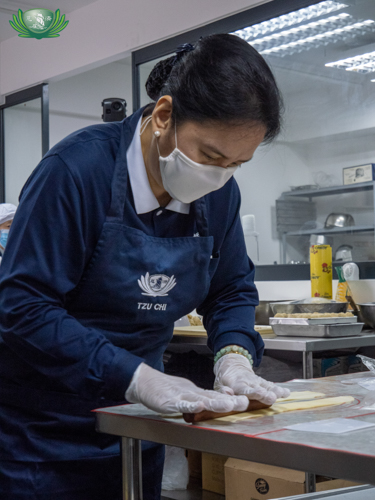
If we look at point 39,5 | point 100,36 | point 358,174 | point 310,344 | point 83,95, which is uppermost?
point 39,5

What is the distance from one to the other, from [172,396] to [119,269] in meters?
0.26

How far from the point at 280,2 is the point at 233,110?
2.25m

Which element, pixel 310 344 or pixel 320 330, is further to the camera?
pixel 320 330

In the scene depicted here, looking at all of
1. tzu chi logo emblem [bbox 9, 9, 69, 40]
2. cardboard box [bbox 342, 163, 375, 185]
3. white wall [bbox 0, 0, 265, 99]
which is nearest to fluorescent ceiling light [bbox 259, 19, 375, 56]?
white wall [bbox 0, 0, 265, 99]

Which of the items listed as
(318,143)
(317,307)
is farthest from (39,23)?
(317,307)

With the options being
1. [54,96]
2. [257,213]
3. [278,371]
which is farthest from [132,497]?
[54,96]

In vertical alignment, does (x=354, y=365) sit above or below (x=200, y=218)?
below

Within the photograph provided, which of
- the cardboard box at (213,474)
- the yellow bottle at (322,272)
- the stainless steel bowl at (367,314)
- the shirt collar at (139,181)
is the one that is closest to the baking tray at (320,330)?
the stainless steel bowl at (367,314)

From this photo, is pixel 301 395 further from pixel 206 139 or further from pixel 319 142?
pixel 319 142

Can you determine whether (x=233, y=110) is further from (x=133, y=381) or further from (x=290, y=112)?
(x=290, y=112)

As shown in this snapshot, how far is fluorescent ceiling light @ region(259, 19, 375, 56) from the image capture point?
279 centimetres

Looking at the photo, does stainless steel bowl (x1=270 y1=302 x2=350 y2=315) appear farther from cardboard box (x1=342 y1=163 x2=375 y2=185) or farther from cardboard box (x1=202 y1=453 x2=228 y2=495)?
cardboard box (x1=342 y1=163 x2=375 y2=185)

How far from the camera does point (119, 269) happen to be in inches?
42.2

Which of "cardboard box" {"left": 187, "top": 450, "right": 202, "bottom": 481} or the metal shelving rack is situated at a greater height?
the metal shelving rack
